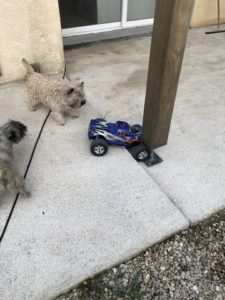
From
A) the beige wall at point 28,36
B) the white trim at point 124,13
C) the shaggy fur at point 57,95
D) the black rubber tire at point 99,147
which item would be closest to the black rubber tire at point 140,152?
the black rubber tire at point 99,147

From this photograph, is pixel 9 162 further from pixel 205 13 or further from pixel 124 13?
pixel 205 13

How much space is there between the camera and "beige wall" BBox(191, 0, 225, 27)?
5.62 meters

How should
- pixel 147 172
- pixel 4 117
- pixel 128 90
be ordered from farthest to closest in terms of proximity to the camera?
pixel 128 90, pixel 4 117, pixel 147 172

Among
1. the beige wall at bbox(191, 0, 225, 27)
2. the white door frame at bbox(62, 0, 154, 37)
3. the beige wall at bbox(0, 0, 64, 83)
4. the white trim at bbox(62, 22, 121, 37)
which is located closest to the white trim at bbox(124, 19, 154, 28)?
the white door frame at bbox(62, 0, 154, 37)

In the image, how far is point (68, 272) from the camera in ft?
6.59

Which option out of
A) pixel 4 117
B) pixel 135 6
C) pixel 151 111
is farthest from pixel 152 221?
pixel 135 6

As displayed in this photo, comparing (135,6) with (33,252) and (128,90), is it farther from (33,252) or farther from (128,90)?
(33,252)

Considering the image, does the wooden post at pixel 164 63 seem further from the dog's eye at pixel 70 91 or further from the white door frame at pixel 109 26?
the white door frame at pixel 109 26

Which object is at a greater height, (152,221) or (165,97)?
(165,97)

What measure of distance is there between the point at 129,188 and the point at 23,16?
8.38 ft

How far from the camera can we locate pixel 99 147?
2.79 m

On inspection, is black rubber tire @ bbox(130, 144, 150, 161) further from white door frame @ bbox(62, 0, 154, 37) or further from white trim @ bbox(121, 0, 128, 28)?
white trim @ bbox(121, 0, 128, 28)

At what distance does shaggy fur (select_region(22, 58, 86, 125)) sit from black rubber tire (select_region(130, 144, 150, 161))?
801 mm

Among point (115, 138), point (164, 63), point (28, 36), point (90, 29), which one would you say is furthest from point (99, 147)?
point (90, 29)
